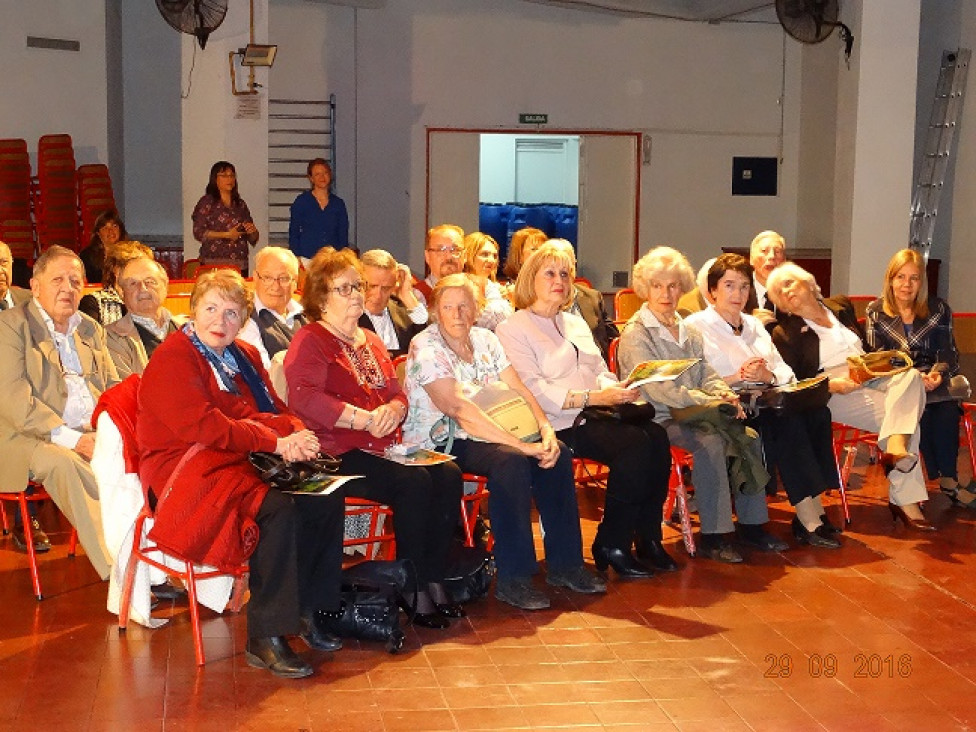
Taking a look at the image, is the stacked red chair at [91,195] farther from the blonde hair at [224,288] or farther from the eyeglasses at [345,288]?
the blonde hair at [224,288]

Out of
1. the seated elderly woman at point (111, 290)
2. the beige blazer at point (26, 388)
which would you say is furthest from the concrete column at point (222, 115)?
the beige blazer at point (26, 388)

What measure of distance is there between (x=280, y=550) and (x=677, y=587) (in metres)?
1.70

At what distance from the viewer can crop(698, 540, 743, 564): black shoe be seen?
5.72m

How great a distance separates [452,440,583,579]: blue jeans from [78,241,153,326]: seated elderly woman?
171 cm

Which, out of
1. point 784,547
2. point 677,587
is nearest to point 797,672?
point 677,587

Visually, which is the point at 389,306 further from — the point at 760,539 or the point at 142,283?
the point at 760,539

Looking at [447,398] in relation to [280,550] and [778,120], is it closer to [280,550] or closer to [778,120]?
[280,550]

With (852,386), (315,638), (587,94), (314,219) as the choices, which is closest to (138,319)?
(315,638)

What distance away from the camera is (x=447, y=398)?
5.22m

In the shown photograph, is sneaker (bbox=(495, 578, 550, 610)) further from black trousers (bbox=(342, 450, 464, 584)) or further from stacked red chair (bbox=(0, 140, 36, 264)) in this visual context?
stacked red chair (bbox=(0, 140, 36, 264))

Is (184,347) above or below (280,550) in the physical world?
above

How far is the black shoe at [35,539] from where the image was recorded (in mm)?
5727

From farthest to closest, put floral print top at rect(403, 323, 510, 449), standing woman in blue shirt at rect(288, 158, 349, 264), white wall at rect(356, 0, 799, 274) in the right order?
white wall at rect(356, 0, 799, 274) → standing woman in blue shirt at rect(288, 158, 349, 264) → floral print top at rect(403, 323, 510, 449)

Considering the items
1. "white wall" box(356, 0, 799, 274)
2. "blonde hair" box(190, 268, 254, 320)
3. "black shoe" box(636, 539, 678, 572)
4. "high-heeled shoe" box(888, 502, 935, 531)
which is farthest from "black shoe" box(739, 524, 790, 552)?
"white wall" box(356, 0, 799, 274)
